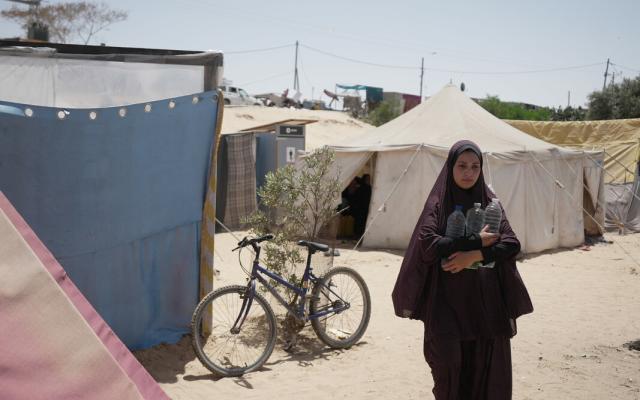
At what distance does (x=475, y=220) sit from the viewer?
3.22 metres

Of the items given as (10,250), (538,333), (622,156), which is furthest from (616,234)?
(10,250)

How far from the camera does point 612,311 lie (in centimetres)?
752

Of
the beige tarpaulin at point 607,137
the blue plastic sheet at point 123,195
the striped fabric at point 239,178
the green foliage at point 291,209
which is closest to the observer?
the blue plastic sheet at point 123,195

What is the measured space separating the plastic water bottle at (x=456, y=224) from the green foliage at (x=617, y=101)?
3237cm

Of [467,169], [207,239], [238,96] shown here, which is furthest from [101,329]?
[238,96]

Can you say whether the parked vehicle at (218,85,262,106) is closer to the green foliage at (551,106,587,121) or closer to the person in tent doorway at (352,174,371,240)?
the green foliage at (551,106,587,121)

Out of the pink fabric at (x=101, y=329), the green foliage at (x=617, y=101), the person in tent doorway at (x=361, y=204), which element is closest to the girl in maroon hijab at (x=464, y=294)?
the pink fabric at (x=101, y=329)

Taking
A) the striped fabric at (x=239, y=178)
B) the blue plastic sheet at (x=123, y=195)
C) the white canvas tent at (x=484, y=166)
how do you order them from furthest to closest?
1. the striped fabric at (x=239, y=178)
2. the white canvas tent at (x=484, y=166)
3. the blue plastic sheet at (x=123, y=195)

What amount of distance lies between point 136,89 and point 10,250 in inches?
142

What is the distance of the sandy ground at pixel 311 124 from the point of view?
28125 millimetres

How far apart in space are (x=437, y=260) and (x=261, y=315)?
2261 millimetres

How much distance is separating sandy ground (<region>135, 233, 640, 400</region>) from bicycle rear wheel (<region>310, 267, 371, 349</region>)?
0.14 meters

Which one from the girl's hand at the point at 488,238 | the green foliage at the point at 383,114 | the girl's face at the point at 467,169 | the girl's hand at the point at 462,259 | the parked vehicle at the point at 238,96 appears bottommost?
the girl's hand at the point at 462,259

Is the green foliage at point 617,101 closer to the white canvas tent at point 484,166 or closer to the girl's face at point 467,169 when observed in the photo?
the white canvas tent at point 484,166
